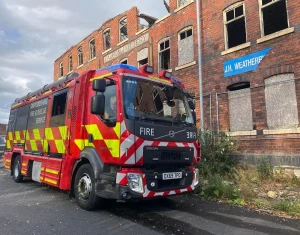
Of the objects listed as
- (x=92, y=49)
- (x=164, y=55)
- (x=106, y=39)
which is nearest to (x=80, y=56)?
(x=92, y=49)

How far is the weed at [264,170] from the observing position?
863 centimetres

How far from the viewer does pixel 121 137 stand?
5254 millimetres

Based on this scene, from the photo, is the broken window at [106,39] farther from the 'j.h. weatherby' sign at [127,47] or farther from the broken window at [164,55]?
the broken window at [164,55]

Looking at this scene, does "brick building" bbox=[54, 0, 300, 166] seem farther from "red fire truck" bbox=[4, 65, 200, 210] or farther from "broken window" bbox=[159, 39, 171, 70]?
"red fire truck" bbox=[4, 65, 200, 210]

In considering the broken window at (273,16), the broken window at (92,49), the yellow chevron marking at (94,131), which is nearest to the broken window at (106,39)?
the broken window at (92,49)

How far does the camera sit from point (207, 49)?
12391 millimetres

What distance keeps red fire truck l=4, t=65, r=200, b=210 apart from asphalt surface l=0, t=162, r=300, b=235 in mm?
435

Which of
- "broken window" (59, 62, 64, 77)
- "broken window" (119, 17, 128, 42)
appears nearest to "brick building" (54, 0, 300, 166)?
"broken window" (119, 17, 128, 42)

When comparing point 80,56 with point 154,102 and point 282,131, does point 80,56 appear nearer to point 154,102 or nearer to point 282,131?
point 282,131

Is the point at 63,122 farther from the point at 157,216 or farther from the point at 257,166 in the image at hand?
the point at 257,166

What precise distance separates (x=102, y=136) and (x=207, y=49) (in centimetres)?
820

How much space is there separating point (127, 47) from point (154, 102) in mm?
12562

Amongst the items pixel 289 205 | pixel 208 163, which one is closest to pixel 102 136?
pixel 289 205

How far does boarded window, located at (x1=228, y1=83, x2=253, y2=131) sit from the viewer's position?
34.6 feet
